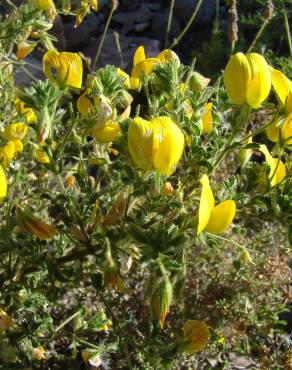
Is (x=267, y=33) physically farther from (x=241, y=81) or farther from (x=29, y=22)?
(x=241, y=81)

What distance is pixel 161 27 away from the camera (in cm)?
525

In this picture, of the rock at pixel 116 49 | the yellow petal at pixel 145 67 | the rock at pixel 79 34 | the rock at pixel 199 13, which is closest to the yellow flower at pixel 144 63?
the yellow petal at pixel 145 67

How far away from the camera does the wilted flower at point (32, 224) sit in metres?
1.16

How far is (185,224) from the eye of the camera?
103 centimetres

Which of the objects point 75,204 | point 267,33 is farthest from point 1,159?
point 267,33

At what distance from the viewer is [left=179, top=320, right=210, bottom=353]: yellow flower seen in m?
1.38

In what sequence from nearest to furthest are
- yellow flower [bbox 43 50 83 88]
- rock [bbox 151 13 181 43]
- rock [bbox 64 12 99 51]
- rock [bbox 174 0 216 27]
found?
yellow flower [bbox 43 50 83 88] → rock [bbox 64 12 99 51] → rock [bbox 151 13 181 43] → rock [bbox 174 0 216 27]

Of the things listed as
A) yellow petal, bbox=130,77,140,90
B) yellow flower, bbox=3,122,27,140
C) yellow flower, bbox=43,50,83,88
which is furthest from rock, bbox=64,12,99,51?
yellow flower, bbox=43,50,83,88

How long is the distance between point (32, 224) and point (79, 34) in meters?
4.06

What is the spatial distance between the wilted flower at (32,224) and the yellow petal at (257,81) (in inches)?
19.0

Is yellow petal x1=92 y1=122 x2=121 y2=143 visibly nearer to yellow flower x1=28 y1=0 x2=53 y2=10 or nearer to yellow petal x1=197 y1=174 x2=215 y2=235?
yellow petal x1=197 y1=174 x2=215 y2=235

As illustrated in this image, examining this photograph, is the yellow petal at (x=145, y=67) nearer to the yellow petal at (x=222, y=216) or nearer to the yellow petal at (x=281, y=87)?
the yellow petal at (x=281, y=87)

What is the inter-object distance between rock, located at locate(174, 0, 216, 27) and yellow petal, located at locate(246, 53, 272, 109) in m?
4.47

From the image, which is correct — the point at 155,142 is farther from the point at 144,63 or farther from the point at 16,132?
the point at 16,132
